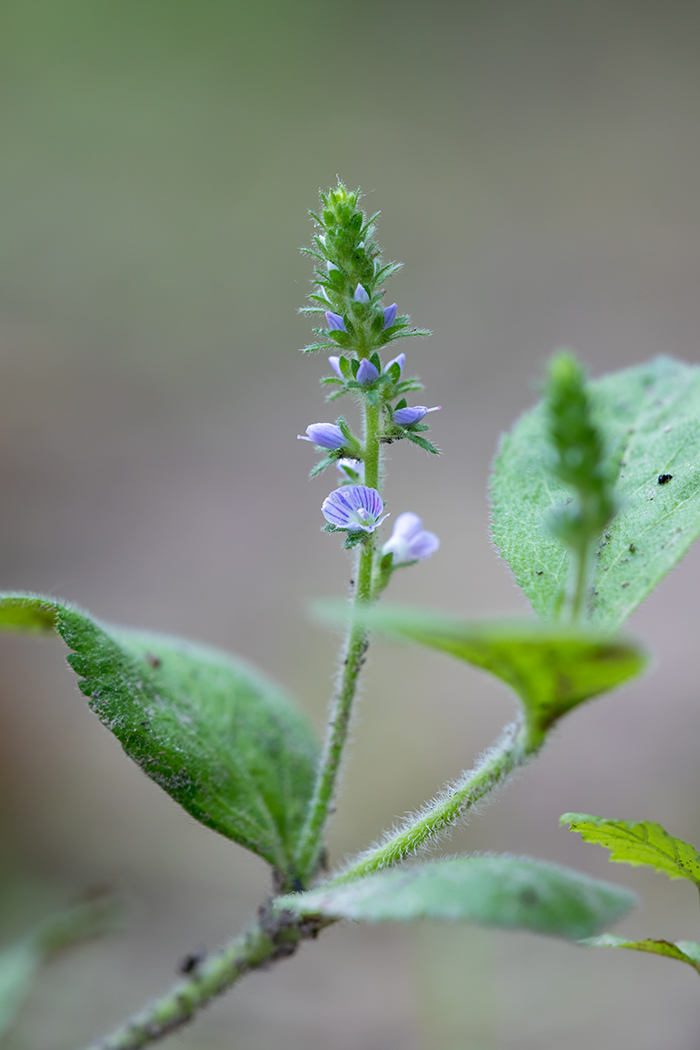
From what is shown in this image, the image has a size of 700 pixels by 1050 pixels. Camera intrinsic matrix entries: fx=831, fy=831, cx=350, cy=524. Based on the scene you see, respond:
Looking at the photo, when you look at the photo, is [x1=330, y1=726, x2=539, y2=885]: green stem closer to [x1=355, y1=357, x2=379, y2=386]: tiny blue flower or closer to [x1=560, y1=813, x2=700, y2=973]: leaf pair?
[x1=560, y1=813, x2=700, y2=973]: leaf pair

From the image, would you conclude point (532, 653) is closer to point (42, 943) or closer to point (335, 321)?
point (335, 321)

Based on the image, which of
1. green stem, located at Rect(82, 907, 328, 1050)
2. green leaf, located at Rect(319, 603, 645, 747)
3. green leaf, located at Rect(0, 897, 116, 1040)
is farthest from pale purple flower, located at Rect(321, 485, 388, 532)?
green leaf, located at Rect(0, 897, 116, 1040)

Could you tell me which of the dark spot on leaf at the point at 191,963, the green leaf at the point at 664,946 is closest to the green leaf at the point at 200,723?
the dark spot on leaf at the point at 191,963

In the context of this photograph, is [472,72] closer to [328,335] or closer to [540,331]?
[540,331]

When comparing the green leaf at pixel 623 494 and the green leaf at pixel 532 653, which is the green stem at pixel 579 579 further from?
the green leaf at pixel 623 494

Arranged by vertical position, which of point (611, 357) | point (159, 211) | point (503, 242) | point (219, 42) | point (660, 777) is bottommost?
point (660, 777)

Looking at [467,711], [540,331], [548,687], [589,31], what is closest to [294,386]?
[540,331]
